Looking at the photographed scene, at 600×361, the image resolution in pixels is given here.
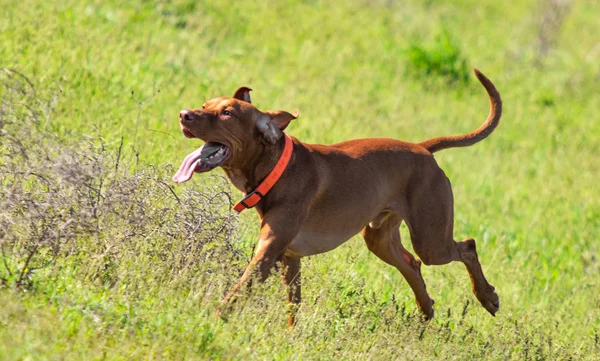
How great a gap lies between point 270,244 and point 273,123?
757 millimetres

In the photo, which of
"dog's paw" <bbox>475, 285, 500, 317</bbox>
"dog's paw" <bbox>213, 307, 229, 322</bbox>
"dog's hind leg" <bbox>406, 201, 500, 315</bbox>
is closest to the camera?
"dog's paw" <bbox>213, 307, 229, 322</bbox>

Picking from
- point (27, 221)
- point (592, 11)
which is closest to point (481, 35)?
point (592, 11)

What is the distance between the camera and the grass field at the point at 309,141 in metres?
5.32

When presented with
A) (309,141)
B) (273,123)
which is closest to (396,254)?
(273,123)

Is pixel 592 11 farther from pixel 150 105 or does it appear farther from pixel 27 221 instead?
pixel 27 221

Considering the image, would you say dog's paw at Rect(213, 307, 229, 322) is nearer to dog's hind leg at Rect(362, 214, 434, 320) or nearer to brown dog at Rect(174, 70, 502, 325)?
brown dog at Rect(174, 70, 502, 325)

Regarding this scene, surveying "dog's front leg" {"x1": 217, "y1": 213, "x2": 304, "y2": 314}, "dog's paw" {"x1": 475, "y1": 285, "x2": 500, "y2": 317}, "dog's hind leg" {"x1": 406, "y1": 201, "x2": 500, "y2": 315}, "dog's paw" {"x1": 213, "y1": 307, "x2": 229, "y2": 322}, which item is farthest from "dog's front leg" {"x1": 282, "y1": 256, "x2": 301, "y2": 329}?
"dog's paw" {"x1": 475, "y1": 285, "x2": 500, "y2": 317}

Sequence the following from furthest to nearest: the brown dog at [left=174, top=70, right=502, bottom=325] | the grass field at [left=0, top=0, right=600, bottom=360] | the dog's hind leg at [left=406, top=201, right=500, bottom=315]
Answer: the dog's hind leg at [left=406, top=201, right=500, bottom=315] < the brown dog at [left=174, top=70, right=502, bottom=325] < the grass field at [left=0, top=0, right=600, bottom=360]

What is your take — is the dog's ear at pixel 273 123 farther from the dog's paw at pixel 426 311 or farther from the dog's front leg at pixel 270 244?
the dog's paw at pixel 426 311

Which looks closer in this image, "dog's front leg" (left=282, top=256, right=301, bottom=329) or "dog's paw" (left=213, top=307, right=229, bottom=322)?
"dog's paw" (left=213, top=307, right=229, bottom=322)

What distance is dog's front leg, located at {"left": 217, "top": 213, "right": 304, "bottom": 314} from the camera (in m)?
5.78

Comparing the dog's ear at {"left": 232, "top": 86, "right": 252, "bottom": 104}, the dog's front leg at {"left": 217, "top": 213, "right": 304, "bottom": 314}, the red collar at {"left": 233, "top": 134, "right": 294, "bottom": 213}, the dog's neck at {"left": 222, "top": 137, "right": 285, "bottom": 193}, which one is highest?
the dog's ear at {"left": 232, "top": 86, "right": 252, "bottom": 104}

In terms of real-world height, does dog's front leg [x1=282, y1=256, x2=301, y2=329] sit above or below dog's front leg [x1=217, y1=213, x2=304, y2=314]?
below

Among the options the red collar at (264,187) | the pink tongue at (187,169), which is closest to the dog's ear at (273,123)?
the red collar at (264,187)
